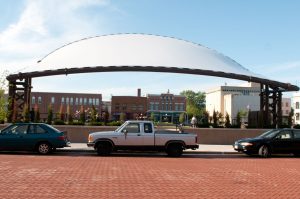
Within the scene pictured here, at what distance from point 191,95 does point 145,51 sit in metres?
143

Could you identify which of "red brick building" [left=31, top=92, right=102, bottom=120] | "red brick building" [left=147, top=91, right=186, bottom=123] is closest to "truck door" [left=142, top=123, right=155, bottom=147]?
"red brick building" [left=31, top=92, right=102, bottom=120]

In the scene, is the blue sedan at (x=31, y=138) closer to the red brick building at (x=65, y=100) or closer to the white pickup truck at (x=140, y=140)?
the white pickup truck at (x=140, y=140)

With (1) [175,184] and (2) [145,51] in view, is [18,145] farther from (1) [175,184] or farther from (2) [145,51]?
(2) [145,51]

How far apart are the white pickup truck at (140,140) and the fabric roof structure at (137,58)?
11200 mm

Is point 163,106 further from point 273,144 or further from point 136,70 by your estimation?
point 273,144

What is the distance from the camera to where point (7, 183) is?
1026cm

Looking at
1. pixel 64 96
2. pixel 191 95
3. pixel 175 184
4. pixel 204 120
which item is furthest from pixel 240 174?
pixel 191 95

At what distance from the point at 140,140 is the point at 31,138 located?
193 inches

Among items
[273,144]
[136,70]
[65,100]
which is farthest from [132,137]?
[65,100]

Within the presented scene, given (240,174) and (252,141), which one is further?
(252,141)

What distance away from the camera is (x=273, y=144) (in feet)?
67.1

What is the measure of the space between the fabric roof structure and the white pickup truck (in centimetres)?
1120

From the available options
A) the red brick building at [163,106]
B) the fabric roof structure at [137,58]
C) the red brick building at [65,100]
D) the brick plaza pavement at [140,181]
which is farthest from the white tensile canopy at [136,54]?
the red brick building at [163,106]

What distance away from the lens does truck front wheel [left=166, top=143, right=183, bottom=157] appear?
1942 cm
